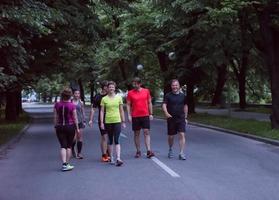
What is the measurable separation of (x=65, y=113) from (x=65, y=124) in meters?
0.23

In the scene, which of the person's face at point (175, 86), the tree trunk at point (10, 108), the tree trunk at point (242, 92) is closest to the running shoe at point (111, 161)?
the person's face at point (175, 86)

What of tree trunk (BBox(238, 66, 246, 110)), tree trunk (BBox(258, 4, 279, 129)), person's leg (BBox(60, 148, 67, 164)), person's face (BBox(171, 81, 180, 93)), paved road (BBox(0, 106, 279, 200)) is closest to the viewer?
paved road (BBox(0, 106, 279, 200))

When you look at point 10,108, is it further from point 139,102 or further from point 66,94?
point 66,94

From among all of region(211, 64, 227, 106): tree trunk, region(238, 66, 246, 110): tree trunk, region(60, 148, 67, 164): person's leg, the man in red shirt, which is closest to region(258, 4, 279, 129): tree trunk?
the man in red shirt

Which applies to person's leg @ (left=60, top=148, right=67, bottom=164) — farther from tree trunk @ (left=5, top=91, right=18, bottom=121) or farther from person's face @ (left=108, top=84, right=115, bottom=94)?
tree trunk @ (left=5, top=91, right=18, bottom=121)

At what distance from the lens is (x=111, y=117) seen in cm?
1288

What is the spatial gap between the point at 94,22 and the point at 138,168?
9815 millimetres

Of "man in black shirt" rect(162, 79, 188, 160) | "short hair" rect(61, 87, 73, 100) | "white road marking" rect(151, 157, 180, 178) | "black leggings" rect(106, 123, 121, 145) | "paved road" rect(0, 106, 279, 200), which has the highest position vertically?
"short hair" rect(61, 87, 73, 100)

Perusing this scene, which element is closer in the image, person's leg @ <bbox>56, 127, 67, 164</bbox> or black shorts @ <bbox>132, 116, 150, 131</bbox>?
person's leg @ <bbox>56, 127, 67, 164</bbox>

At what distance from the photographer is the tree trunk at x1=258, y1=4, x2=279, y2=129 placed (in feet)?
68.4

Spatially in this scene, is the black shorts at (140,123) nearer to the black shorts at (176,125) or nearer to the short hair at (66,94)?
the black shorts at (176,125)

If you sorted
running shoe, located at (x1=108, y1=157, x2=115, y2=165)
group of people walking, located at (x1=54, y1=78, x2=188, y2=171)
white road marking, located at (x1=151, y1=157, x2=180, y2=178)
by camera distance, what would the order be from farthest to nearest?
running shoe, located at (x1=108, y1=157, x2=115, y2=165) < group of people walking, located at (x1=54, y1=78, x2=188, y2=171) < white road marking, located at (x1=151, y1=157, x2=180, y2=178)

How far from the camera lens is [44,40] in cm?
2294

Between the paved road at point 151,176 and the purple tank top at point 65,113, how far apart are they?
1027 millimetres
